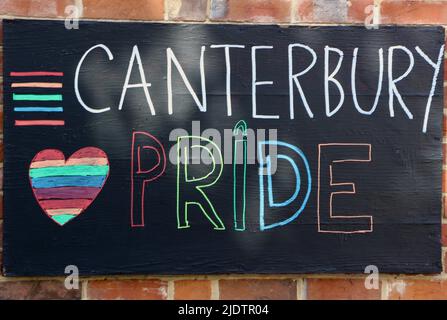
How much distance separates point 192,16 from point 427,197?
0.95 m

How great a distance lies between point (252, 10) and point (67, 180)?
2.61ft

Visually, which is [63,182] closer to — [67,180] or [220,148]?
[67,180]

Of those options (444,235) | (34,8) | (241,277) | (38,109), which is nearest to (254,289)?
(241,277)

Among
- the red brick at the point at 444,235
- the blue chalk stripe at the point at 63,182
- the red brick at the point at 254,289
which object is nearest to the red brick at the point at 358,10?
the red brick at the point at 444,235

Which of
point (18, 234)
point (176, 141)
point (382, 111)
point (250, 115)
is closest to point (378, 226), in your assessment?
point (382, 111)

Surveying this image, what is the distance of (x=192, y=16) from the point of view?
1979 millimetres

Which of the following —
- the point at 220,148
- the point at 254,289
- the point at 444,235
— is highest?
the point at 220,148

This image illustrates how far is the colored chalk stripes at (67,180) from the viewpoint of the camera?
1930 millimetres

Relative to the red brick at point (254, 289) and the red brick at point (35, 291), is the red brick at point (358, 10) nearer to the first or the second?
the red brick at point (254, 289)

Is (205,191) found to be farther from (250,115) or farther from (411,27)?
(411,27)

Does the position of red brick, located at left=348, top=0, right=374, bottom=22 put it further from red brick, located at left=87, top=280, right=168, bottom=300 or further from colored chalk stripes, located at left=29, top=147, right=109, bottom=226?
Answer: red brick, located at left=87, top=280, right=168, bottom=300

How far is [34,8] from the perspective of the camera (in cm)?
195

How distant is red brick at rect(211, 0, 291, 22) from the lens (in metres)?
1.98

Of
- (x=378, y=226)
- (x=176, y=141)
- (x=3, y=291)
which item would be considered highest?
(x=176, y=141)
